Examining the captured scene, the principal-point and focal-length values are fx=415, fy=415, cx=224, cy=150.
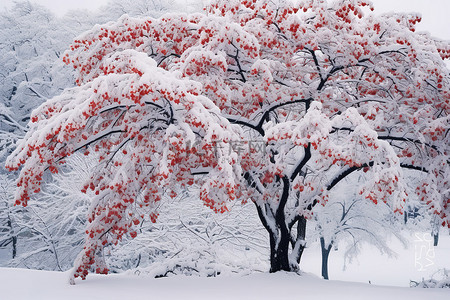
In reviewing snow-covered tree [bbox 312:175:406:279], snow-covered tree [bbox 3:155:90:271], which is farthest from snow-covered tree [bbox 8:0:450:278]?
snow-covered tree [bbox 312:175:406:279]

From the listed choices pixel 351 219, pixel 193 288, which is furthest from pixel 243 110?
pixel 351 219

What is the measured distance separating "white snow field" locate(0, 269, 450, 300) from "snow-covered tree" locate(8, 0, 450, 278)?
0.54 meters

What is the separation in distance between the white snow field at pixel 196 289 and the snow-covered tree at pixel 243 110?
0.54 m

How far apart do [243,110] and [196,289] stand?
3.28 meters

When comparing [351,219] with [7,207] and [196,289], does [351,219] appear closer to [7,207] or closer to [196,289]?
[196,289]

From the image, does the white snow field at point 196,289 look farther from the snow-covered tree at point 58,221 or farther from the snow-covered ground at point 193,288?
the snow-covered tree at point 58,221

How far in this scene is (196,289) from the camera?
6.27 m

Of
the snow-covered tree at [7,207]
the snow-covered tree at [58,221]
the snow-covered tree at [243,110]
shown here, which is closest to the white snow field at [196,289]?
the snow-covered tree at [243,110]

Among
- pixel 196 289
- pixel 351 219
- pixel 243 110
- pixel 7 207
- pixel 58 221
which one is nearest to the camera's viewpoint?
pixel 196 289

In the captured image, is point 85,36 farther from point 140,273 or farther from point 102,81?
point 140,273

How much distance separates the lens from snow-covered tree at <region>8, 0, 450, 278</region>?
215 inches

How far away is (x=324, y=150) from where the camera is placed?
231 inches

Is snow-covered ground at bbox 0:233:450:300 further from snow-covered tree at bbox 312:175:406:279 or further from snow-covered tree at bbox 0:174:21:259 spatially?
snow-covered tree at bbox 312:175:406:279

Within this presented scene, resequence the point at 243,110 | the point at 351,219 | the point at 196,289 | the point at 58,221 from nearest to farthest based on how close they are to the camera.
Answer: the point at 196,289, the point at 243,110, the point at 58,221, the point at 351,219
